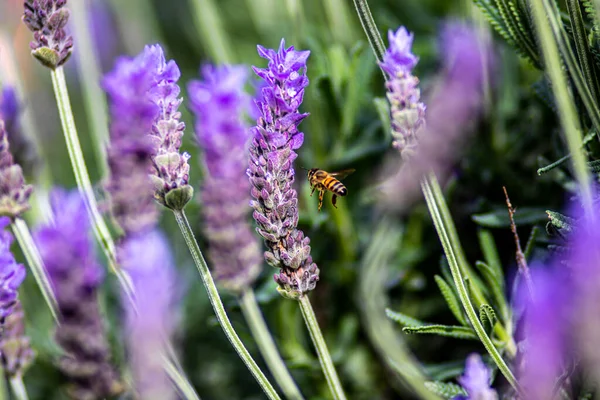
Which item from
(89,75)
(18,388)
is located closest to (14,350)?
(18,388)

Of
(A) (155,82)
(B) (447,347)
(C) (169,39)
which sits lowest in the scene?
(B) (447,347)

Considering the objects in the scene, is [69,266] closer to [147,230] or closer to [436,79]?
[147,230]

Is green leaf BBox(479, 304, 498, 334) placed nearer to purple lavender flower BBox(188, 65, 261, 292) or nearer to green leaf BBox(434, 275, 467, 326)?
green leaf BBox(434, 275, 467, 326)

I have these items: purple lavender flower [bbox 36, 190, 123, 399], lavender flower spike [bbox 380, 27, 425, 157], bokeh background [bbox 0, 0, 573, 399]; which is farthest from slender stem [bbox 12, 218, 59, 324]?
lavender flower spike [bbox 380, 27, 425, 157]

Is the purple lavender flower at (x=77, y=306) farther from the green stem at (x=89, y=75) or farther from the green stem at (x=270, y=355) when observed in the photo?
the green stem at (x=89, y=75)

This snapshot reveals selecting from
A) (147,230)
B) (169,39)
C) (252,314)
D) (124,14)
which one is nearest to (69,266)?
(147,230)

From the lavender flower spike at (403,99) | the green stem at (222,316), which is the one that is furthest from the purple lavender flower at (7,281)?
the lavender flower spike at (403,99)
